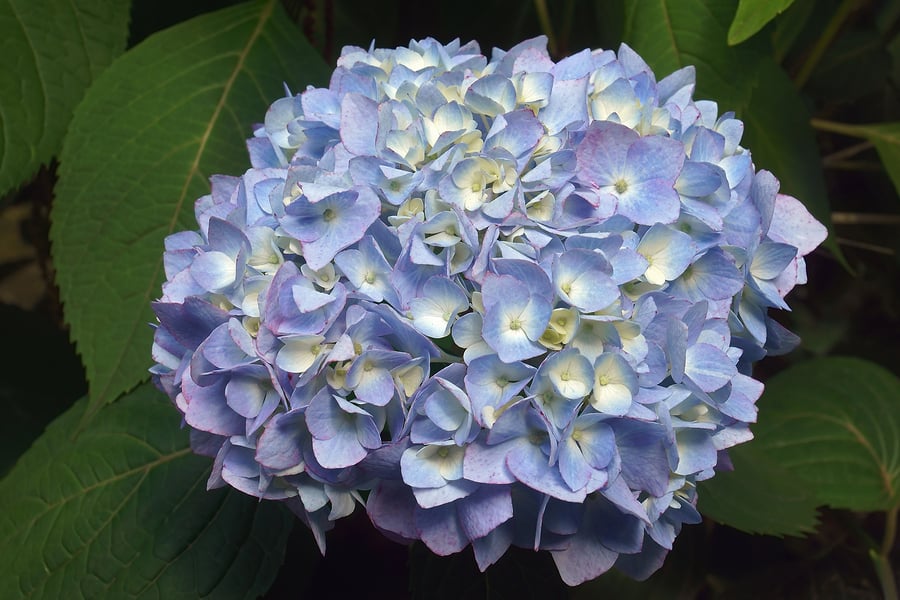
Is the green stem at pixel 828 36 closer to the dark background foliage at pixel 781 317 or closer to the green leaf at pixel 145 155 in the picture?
the dark background foliage at pixel 781 317

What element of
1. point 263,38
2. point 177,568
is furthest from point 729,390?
point 263,38

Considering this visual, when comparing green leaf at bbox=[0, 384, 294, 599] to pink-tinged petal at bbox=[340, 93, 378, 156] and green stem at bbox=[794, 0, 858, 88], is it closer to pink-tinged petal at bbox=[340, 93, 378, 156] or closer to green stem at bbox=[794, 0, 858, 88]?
pink-tinged petal at bbox=[340, 93, 378, 156]

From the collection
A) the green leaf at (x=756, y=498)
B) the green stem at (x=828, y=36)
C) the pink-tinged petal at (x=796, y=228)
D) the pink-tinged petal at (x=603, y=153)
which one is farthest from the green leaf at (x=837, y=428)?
the pink-tinged petal at (x=603, y=153)

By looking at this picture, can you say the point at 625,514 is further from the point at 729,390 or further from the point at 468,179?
the point at 468,179

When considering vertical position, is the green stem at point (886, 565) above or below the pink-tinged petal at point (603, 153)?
below

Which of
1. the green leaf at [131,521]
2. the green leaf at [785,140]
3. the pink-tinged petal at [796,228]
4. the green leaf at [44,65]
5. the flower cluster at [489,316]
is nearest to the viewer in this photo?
the flower cluster at [489,316]

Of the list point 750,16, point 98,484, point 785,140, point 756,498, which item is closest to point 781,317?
point 785,140

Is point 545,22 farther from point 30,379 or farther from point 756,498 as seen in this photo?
point 30,379

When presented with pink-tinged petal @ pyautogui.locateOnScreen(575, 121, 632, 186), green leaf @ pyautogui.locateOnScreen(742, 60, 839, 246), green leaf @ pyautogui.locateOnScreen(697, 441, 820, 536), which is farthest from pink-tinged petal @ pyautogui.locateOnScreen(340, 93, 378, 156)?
green leaf @ pyautogui.locateOnScreen(742, 60, 839, 246)
